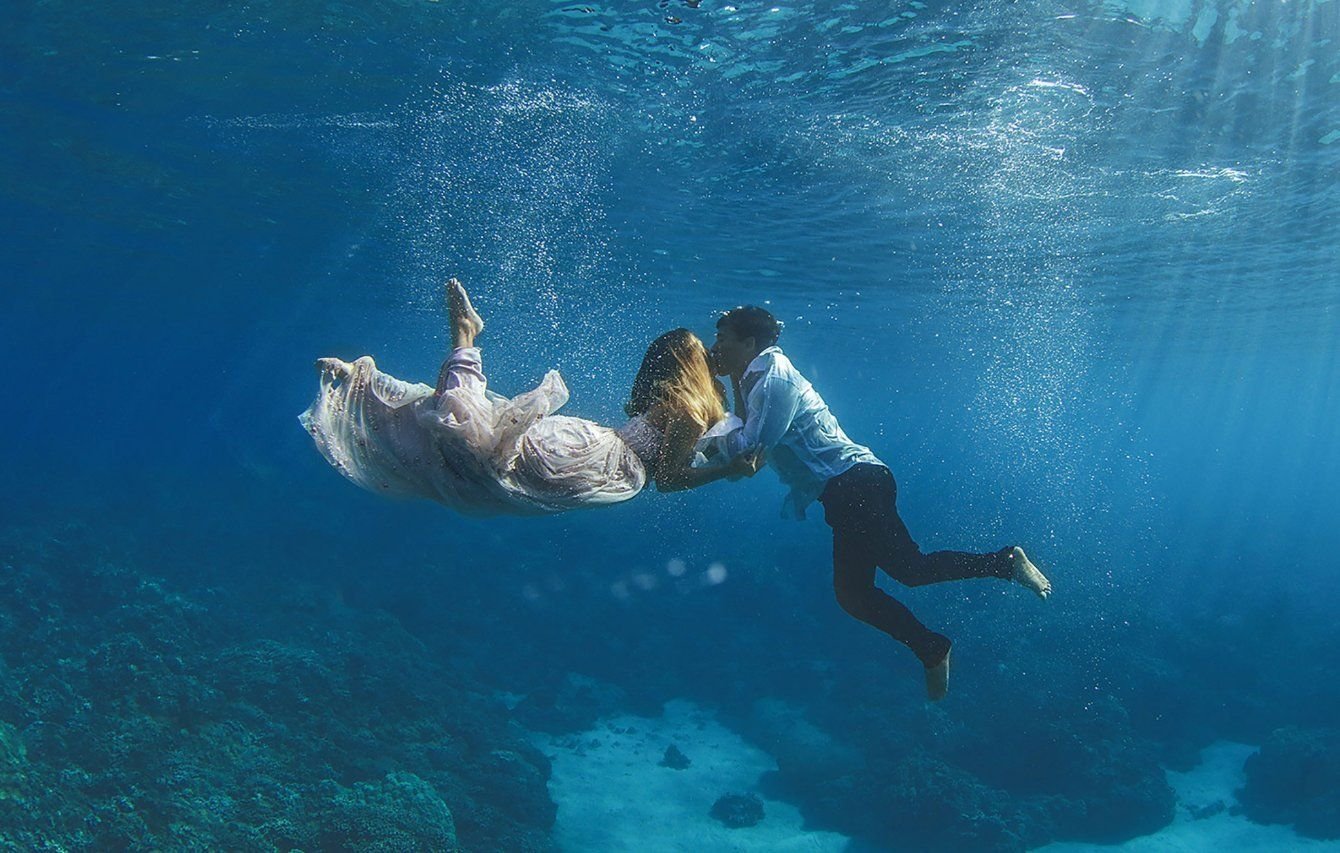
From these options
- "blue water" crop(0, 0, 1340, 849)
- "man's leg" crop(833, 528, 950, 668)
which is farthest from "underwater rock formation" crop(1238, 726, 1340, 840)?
"man's leg" crop(833, 528, 950, 668)

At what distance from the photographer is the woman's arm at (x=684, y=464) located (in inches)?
147

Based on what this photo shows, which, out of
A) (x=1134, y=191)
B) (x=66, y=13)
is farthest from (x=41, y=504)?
(x=1134, y=191)

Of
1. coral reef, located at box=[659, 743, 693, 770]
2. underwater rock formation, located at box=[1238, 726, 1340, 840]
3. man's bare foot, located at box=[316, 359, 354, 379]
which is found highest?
underwater rock formation, located at box=[1238, 726, 1340, 840]

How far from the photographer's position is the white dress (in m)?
3.31

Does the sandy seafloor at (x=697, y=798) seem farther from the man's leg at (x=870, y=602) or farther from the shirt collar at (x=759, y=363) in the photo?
the shirt collar at (x=759, y=363)

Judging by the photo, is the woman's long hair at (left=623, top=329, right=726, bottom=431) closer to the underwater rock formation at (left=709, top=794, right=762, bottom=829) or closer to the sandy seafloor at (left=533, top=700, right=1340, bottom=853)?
the sandy seafloor at (left=533, top=700, right=1340, bottom=853)

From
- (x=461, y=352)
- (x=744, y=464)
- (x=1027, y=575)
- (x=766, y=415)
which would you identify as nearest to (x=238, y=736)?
(x=461, y=352)

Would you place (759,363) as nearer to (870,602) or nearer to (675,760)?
(870,602)

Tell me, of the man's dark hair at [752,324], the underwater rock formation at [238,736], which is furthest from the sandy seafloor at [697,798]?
the man's dark hair at [752,324]

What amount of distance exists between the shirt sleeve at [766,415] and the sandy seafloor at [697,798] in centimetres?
1064

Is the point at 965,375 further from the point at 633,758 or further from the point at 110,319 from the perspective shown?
the point at 110,319

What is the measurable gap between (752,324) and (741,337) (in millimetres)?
102

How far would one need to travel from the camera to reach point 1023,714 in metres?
14.9

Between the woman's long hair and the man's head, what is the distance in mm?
566
